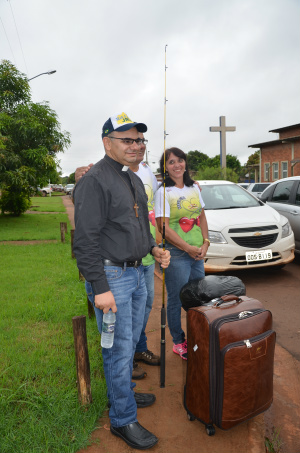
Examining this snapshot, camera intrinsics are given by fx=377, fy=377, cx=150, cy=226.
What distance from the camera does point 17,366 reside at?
3.35m

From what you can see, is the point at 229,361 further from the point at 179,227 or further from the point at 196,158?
the point at 196,158

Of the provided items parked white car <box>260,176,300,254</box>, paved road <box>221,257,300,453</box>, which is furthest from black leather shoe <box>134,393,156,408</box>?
parked white car <box>260,176,300,254</box>

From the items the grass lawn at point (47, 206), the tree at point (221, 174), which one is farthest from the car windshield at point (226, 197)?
the grass lawn at point (47, 206)

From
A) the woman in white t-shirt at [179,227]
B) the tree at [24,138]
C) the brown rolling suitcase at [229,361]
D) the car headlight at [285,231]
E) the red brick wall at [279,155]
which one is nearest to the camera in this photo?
the brown rolling suitcase at [229,361]

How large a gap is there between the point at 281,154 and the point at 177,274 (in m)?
28.8

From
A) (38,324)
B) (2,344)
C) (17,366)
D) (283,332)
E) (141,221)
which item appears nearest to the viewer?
(141,221)

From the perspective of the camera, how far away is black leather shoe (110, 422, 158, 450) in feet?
7.74

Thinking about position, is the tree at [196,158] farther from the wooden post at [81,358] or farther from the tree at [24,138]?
the wooden post at [81,358]

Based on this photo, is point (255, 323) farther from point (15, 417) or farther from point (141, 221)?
point (15, 417)

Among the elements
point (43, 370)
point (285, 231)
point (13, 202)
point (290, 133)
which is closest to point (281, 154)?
point (290, 133)

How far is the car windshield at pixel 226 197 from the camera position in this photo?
22.2ft

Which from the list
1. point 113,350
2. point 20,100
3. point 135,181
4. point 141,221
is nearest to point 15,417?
point 113,350

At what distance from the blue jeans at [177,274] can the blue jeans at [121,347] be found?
87cm

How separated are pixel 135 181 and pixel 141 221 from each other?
11.6 inches
